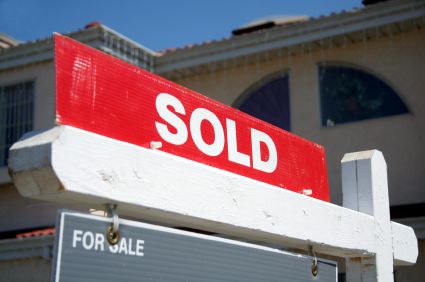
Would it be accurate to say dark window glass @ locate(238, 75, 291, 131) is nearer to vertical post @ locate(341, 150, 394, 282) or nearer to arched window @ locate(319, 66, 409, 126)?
arched window @ locate(319, 66, 409, 126)

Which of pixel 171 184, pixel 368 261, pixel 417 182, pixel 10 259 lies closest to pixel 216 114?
pixel 171 184

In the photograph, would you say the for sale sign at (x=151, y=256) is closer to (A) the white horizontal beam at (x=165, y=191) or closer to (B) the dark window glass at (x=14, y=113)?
(A) the white horizontal beam at (x=165, y=191)

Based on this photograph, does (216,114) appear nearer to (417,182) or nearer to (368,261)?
(368,261)

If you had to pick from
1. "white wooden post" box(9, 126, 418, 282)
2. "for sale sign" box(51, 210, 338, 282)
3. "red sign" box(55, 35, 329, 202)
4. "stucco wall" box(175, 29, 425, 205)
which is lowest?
"for sale sign" box(51, 210, 338, 282)

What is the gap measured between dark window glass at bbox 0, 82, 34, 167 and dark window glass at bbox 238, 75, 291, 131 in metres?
4.73

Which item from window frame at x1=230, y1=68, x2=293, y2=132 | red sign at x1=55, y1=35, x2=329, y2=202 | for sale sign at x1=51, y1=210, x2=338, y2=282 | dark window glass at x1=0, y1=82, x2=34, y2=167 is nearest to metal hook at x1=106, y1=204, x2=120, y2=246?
for sale sign at x1=51, y1=210, x2=338, y2=282

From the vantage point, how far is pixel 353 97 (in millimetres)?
10625

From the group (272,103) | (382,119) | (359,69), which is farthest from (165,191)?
(272,103)

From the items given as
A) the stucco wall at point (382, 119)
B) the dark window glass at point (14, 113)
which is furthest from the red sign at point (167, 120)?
the dark window glass at point (14, 113)

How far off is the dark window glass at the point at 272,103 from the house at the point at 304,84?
0.02m

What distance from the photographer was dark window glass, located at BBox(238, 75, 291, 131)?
11.3 m

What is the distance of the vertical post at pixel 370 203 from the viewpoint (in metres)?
3.27

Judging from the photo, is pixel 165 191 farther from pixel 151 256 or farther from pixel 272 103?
pixel 272 103

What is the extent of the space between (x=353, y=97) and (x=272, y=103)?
5.77ft
